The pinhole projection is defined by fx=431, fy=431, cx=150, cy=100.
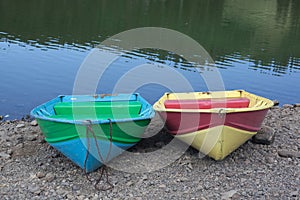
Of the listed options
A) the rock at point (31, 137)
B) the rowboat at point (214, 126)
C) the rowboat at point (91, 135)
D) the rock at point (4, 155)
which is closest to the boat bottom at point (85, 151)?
the rowboat at point (91, 135)

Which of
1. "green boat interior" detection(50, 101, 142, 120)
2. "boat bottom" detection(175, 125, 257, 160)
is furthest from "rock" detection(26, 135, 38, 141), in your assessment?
"boat bottom" detection(175, 125, 257, 160)

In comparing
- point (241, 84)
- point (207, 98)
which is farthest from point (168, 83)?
point (207, 98)

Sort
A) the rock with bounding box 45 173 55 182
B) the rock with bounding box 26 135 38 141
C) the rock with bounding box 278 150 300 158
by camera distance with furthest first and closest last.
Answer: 1. the rock with bounding box 26 135 38 141
2. the rock with bounding box 278 150 300 158
3. the rock with bounding box 45 173 55 182

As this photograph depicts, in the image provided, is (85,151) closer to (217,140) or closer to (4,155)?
(4,155)

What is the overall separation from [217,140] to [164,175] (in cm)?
112

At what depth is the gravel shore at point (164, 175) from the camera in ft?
22.0

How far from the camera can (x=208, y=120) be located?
7559mm

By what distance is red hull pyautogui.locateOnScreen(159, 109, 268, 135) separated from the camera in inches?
295

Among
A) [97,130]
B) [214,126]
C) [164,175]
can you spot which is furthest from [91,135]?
[214,126]

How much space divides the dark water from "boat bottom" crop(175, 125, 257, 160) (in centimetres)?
594

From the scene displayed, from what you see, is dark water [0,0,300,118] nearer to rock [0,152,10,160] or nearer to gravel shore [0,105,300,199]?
rock [0,152,10,160]

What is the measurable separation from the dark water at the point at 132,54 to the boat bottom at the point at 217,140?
5940 mm

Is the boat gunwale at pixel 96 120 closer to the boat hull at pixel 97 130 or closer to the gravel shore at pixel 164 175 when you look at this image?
the boat hull at pixel 97 130

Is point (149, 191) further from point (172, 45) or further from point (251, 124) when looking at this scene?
point (172, 45)
